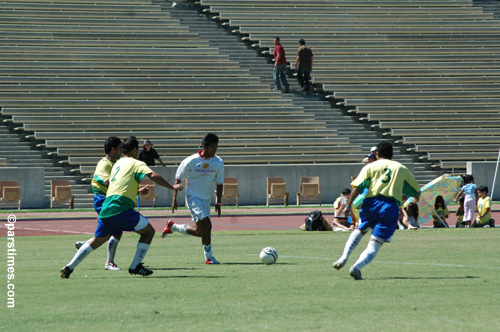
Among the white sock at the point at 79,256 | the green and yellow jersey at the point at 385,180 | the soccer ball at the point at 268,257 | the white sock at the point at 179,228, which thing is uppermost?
the green and yellow jersey at the point at 385,180

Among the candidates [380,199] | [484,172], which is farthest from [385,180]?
[484,172]

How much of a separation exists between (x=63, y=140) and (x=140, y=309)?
85.3 feet

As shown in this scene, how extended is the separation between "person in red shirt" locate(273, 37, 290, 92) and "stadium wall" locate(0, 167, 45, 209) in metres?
12.2

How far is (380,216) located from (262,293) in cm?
229

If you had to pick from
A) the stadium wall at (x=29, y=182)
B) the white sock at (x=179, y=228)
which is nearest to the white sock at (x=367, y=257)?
the white sock at (x=179, y=228)

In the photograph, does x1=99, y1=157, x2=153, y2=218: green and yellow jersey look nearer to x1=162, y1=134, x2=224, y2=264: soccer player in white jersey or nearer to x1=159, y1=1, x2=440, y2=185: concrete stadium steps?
x1=162, y1=134, x2=224, y2=264: soccer player in white jersey

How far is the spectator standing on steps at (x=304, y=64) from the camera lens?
1510 inches

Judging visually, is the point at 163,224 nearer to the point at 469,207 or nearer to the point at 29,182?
the point at 469,207

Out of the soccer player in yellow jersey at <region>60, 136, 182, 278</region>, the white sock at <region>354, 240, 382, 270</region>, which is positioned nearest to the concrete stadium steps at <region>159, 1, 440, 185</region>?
the white sock at <region>354, 240, 382, 270</region>

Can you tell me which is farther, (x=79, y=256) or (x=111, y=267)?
(x=111, y=267)

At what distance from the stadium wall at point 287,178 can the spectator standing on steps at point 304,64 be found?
608cm

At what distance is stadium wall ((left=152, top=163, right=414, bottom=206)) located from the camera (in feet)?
111

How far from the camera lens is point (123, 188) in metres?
11.7

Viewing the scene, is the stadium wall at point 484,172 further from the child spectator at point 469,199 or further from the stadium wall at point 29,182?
the stadium wall at point 29,182
